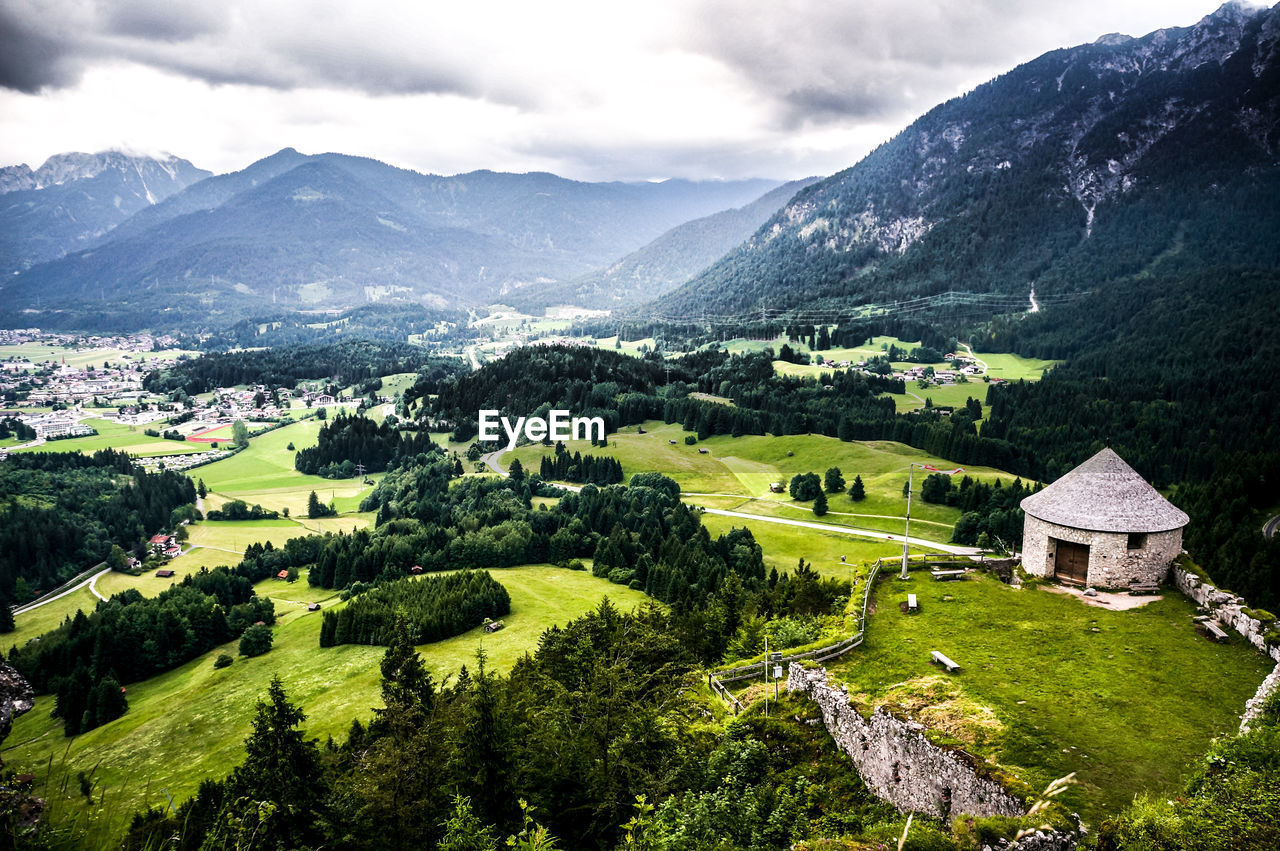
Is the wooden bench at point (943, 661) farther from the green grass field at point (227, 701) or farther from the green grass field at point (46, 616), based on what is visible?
the green grass field at point (46, 616)

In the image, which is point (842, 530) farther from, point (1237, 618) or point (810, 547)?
point (1237, 618)

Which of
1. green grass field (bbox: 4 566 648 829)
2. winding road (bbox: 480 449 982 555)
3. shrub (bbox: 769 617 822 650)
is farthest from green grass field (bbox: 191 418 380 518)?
shrub (bbox: 769 617 822 650)

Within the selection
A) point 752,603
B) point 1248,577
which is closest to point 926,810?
point 752,603

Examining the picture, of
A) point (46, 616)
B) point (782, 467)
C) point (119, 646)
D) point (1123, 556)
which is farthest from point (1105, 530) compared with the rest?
point (46, 616)

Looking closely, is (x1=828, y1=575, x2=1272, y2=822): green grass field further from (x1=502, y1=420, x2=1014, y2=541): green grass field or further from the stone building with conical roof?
(x1=502, y1=420, x2=1014, y2=541): green grass field

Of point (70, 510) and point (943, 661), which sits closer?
point (943, 661)
